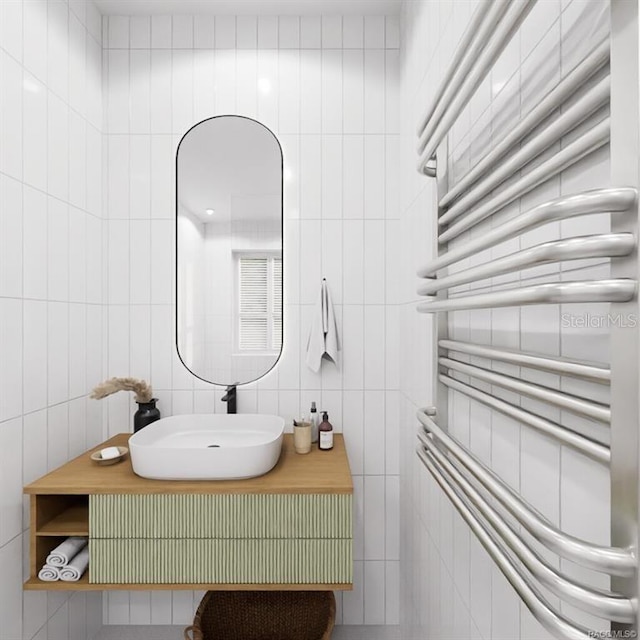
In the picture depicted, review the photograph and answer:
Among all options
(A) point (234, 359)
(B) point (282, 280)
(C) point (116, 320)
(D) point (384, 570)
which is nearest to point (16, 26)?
(C) point (116, 320)

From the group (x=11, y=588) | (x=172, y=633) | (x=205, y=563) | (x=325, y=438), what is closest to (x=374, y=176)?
(x=325, y=438)

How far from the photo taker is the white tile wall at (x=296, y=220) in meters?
2.01

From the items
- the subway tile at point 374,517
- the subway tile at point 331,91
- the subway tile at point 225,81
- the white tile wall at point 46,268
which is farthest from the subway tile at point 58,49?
the subway tile at point 374,517

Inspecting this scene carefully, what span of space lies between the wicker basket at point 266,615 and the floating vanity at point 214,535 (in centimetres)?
48

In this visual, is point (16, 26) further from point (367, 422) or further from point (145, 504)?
point (367, 422)

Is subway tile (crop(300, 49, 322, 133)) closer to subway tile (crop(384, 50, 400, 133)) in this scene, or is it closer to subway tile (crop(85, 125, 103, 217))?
subway tile (crop(384, 50, 400, 133))

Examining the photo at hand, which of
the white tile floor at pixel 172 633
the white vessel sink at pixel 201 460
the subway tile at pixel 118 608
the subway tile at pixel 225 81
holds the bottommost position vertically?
the white tile floor at pixel 172 633

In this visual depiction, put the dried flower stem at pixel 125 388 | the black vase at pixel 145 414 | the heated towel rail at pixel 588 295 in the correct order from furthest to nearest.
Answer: the black vase at pixel 145 414 < the dried flower stem at pixel 125 388 < the heated towel rail at pixel 588 295

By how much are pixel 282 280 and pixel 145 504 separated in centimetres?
100

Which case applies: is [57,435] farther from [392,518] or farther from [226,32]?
[226,32]

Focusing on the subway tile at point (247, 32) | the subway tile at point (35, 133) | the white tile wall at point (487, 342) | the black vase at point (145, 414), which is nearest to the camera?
the white tile wall at point (487, 342)

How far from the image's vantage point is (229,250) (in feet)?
6.75

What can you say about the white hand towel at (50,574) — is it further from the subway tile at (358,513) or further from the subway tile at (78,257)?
the subway tile at (358,513)

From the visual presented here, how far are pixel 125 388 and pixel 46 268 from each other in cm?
51
